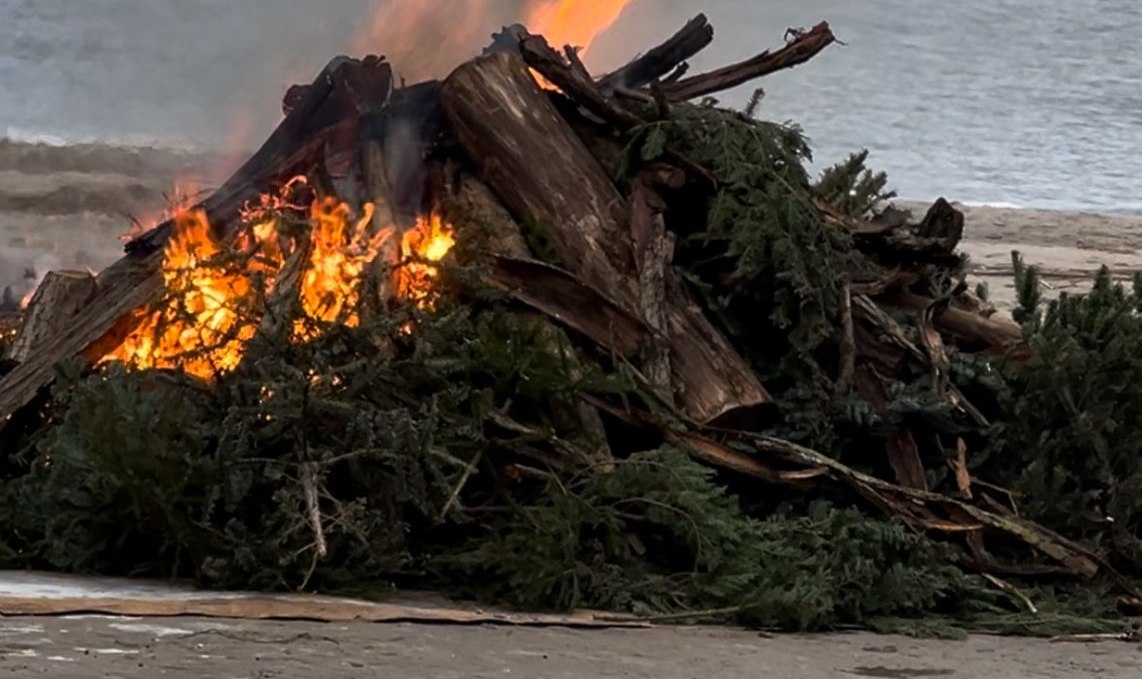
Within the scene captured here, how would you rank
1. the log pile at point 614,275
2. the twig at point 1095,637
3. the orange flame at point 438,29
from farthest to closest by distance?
the orange flame at point 438,29, the log pile at point 614,275, the twig at point 1095,637

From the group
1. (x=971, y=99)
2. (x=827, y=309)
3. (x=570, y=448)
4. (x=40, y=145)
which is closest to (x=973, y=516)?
(x=827, y=309)

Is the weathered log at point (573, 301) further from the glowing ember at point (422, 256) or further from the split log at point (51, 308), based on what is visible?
the split log at point (51, 308)

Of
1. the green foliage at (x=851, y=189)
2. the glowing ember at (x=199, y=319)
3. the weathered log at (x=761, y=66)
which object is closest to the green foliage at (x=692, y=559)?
the glowing ember at (x=199, y=319)

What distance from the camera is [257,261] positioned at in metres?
5.81

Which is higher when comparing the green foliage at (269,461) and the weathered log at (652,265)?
the weathered log at (652,265)

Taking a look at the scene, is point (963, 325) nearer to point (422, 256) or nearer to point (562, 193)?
point (562, 193)

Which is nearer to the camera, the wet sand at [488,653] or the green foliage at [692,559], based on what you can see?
the wet sand at [488,653]

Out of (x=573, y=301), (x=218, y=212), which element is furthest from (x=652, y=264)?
(x=218, y=212)

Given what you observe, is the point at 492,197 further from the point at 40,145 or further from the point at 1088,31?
the point at 1088,31

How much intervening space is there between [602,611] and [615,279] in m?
1.43

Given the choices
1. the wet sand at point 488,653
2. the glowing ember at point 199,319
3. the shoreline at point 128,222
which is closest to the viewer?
the wet sand at point 488,653

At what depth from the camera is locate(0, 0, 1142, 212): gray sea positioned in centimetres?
812

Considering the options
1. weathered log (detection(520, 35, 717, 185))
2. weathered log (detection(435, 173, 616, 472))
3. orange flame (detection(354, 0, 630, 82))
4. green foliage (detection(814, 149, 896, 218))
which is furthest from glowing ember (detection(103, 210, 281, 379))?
green foliage (detection(814, 149, 896, 218))

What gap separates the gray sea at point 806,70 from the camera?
812 centimetres
